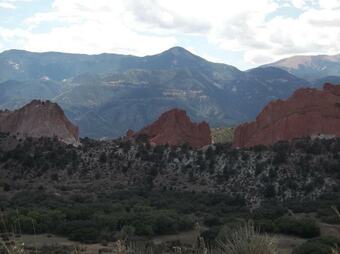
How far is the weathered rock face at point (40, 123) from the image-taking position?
10250 centimetres

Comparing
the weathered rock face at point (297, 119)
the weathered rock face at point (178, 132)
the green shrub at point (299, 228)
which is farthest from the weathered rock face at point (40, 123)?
the green shrub at point (299, 228)

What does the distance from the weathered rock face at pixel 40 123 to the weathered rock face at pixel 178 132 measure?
13599 millimetres

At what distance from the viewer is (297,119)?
293 feet

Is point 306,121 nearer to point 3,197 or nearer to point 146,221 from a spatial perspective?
point 3,197

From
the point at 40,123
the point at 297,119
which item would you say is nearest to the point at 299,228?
the point at 297,119

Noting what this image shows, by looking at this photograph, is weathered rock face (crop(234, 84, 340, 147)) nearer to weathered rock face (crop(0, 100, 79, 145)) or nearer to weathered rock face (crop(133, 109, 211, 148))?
weathered rock face (crop(133, 109, 211, 148))

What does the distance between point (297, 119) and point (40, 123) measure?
45.9 meters

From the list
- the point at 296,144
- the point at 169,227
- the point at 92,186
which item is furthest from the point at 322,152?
the point at 169,227

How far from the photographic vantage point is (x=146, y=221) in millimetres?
40438

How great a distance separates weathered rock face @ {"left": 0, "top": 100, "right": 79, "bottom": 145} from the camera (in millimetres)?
102500

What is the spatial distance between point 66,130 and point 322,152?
50.8 metres

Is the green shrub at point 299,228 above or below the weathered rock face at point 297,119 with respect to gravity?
below

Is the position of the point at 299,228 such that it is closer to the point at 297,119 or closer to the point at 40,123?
the point at 297,119

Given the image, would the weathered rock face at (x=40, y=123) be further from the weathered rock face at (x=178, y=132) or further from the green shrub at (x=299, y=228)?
the green shrub at (x=299, y=228)
